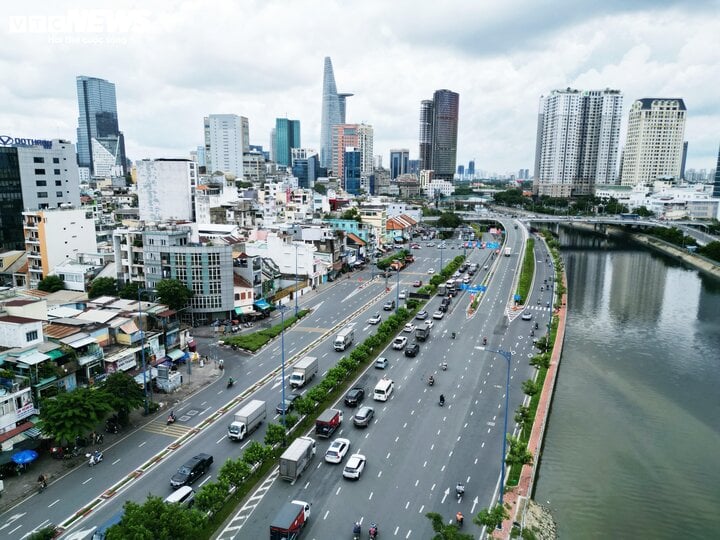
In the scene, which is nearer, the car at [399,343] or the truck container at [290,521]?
the truck container at [290,521]

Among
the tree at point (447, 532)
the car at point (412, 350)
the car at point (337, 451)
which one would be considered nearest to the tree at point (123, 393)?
the car at point (337, 451)

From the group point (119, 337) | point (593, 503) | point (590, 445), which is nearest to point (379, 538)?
point (593, 503)

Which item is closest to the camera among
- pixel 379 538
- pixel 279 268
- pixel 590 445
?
pixel 379 538

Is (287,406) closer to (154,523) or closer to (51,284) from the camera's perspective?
(154,523)

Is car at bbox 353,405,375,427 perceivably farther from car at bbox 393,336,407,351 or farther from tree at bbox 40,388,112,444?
tree at bbox 40,388,112,444

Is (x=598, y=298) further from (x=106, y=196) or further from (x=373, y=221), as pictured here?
(x=106, y=196)

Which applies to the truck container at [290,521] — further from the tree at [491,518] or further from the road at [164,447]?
the tree at [491,518]
